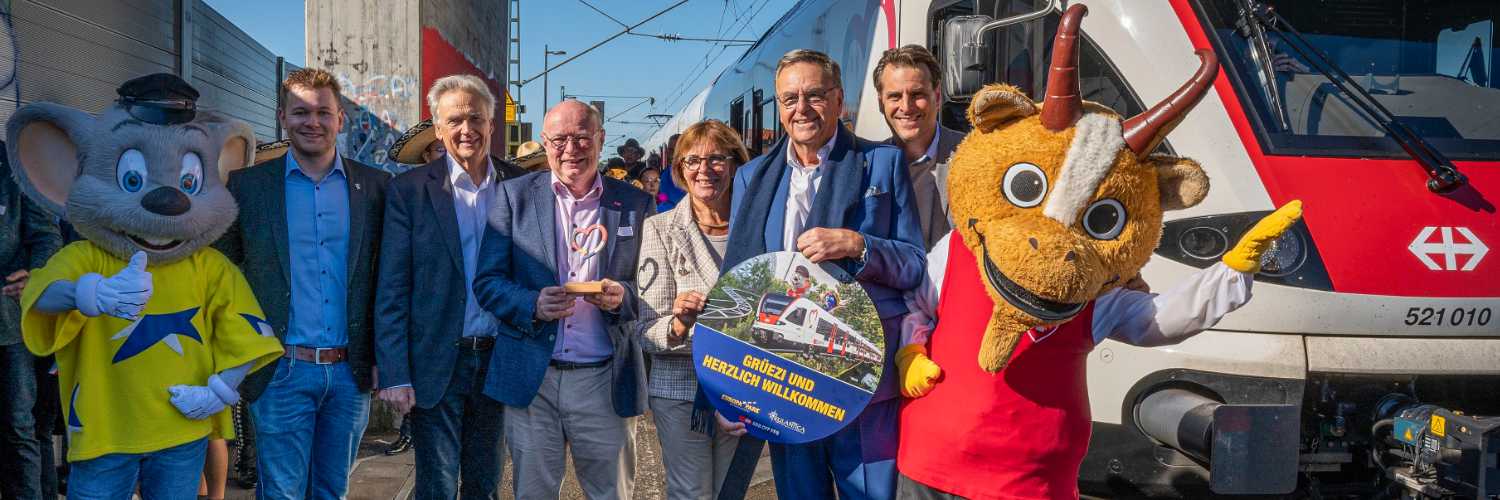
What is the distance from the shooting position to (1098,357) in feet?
12.4

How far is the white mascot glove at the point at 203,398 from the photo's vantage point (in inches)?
111

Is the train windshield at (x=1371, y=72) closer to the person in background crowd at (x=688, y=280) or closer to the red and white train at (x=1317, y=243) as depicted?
the red and white train at (x=1317, y=243)

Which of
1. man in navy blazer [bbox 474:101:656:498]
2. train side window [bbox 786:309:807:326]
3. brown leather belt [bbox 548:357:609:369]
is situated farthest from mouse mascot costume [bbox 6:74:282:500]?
train side window [bbox 786:309:807:326]

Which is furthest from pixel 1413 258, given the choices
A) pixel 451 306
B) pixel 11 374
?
pixel 11 374

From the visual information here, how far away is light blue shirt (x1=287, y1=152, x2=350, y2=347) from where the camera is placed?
324 cm

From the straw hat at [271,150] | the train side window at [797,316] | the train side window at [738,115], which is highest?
the train side window at [738,115]

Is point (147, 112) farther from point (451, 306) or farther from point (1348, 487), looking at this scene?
point (1348, 487)

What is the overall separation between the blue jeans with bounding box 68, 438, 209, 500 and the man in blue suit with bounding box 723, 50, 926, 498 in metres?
1.72

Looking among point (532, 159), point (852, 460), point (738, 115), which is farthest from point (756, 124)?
point (852, 460)

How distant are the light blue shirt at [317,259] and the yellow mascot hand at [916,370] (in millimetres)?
1910

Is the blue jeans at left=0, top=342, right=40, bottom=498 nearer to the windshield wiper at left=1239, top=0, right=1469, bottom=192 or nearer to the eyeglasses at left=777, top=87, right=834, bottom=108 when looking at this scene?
the eyeglasses at left=777, top=87, right=834, bottom=108

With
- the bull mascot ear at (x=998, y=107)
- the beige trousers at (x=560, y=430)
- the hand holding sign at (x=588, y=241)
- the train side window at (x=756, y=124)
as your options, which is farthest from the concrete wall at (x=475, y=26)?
the bull mascot ear at (x=998, y=107)

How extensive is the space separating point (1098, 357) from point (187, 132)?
3228 mm

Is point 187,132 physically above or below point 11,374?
above
